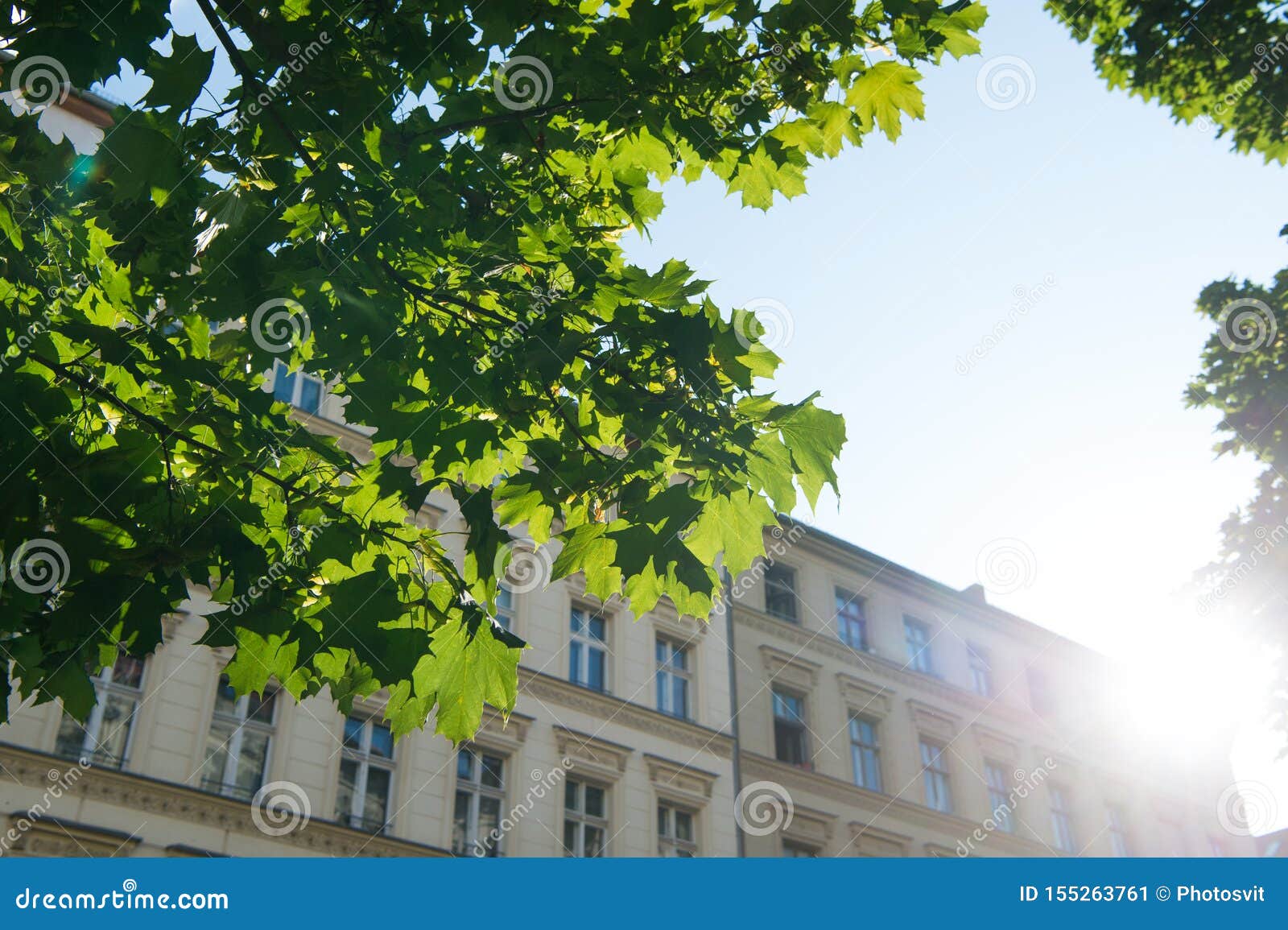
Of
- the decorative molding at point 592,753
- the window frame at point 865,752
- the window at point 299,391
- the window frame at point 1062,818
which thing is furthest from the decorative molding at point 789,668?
the window at point 299,391

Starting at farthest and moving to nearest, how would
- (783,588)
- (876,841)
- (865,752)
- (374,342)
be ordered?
(783,588)
(865,752)
(876,841)
(374,342)

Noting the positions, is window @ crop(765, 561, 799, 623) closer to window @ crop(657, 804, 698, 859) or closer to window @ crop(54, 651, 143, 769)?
window @ crop(657, 804, 698, 859)

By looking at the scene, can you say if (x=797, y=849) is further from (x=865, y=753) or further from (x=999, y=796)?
(x=999, y=796)

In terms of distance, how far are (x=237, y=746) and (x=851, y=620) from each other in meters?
15.9

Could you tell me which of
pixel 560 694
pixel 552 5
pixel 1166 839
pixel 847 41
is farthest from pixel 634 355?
pixel 1166 839

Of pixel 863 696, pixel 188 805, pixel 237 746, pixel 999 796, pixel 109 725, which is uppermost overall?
pixel 863 696

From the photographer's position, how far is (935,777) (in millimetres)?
26109

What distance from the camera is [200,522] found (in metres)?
3.97

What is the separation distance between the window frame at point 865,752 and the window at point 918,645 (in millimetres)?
2413

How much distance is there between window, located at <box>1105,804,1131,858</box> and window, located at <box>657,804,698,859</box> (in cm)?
1520

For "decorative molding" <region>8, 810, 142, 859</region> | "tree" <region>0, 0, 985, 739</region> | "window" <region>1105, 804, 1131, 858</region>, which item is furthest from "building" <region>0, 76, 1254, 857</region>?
"tree" <region>0, 0, 985, 739</region>

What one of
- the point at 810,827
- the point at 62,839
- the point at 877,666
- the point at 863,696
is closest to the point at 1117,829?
the point at 877,666

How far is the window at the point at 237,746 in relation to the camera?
580 inches

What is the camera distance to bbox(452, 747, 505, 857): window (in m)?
17.0
